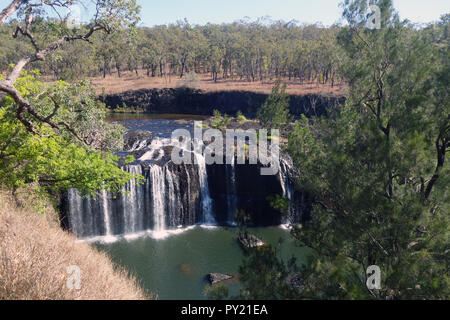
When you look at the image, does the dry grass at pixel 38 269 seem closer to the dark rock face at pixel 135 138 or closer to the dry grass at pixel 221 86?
the dark rock face at pixel 135 138

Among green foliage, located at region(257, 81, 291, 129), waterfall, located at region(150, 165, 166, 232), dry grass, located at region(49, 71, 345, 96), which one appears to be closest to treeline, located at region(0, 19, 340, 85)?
dry grass, located at region(49, 71, 345, 96)

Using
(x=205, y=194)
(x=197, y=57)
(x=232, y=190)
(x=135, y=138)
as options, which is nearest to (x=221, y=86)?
(x=197, y=57)

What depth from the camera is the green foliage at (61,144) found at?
354 inches

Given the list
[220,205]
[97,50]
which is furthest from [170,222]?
[97,50]

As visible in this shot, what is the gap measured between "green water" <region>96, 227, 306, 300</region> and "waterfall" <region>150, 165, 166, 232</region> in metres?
1.52

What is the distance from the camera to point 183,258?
1678cm

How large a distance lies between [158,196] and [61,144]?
10.9 metres

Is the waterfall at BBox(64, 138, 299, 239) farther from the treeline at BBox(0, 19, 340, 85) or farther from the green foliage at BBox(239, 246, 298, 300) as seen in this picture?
the treeline at BBox(0, 19, 340, 85)

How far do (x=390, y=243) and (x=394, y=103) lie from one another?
Answer: 3052 mm

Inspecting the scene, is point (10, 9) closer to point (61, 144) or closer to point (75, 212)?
point (61, 144)

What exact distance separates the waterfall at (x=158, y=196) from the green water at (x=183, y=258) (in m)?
1.52

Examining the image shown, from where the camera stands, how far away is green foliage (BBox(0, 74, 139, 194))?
8984 mm
